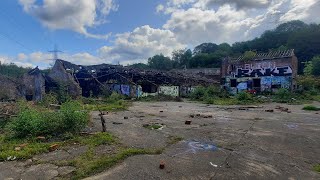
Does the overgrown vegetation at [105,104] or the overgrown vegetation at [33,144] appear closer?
the overgrown vegetation at [33,144]

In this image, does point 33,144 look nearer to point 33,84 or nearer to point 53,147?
point 53,147

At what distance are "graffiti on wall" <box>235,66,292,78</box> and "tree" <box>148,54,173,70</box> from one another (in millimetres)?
41411

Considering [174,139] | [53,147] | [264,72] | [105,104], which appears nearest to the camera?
[53,147]

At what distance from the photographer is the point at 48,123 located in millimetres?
7477

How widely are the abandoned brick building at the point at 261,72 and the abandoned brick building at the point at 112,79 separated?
7307mm

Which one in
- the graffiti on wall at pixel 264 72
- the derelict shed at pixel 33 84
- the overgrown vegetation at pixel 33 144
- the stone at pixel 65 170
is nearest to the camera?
the stone at pixel 65 170

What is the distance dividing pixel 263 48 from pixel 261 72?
1381 inches

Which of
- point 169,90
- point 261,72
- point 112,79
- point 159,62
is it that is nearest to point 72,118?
point 112,79

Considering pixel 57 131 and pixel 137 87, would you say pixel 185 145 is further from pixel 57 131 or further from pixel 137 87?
pixel 137 87

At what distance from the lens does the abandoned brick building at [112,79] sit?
27.3 m

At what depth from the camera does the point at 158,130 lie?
342 inches

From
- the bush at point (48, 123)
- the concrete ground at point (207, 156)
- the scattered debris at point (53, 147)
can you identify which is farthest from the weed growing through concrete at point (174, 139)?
the scattered debris at point (53, 147)

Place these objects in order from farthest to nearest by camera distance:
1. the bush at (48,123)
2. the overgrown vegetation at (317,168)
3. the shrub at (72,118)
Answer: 1. the shrub at (72,118)
2. the bush at (48,123)
3. the overgrown vegetation at (317,168)

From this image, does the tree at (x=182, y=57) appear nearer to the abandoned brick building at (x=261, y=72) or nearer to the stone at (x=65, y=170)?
the abandoned brick building at (x=261, y=72)
